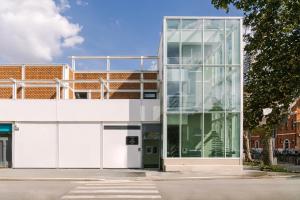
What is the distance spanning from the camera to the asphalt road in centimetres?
1454

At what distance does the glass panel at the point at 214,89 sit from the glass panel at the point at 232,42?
0.82 m

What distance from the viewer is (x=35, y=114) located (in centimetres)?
2686

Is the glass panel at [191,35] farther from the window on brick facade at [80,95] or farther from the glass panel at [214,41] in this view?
the window on brick facade at [80,95]

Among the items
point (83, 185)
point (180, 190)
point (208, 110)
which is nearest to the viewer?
point (180, 190)

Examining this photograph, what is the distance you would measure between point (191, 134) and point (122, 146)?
4467 millimetres

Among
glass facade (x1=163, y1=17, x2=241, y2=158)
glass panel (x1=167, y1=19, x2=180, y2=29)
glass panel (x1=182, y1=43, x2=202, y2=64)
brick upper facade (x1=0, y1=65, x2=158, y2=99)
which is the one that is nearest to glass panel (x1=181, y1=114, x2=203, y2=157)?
glass facade (x1=163, y1=17, x2=241, y2=158)

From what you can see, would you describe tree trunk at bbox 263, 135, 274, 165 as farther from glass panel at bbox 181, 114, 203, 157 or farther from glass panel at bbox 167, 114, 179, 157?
glass panel at bbox 167, 114, 179, 157

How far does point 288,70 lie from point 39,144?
20155 mm

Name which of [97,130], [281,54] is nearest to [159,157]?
[97,130]

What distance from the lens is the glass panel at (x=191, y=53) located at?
82.5 feet

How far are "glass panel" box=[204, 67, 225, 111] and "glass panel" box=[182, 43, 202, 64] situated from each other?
2.53ft

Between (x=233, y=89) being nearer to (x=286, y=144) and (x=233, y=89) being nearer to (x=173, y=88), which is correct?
(x=173, y=88)

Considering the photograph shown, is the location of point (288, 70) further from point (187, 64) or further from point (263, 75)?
point (187, 64)

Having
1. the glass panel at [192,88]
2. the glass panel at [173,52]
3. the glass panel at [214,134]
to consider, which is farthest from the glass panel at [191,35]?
the glass panel at [214,134]
